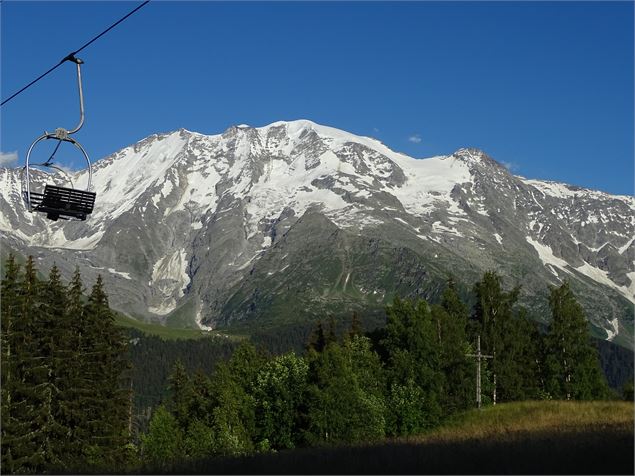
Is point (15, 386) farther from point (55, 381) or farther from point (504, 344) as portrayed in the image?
point (504, 344)

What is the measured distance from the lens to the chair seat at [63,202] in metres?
30.0

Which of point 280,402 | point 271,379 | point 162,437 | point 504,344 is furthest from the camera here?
point 504,344

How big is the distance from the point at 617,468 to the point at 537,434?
9.06 meters

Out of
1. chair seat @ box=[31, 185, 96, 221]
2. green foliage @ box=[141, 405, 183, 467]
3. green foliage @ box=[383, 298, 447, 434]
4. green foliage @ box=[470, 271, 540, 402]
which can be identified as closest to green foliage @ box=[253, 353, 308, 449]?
green foliage @ box=[383, 298, 447, 434]

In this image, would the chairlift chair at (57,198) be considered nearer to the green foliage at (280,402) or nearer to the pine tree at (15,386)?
the pine tree at (15,386)

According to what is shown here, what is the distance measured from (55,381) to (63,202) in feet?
100

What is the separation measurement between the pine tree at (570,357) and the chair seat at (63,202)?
6281 centimetres

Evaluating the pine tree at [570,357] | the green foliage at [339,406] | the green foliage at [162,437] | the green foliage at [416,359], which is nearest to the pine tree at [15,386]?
the green foliage at [339,406]

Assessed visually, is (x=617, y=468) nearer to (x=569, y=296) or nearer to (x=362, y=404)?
(x=362, y=404)

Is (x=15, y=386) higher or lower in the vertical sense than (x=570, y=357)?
lower

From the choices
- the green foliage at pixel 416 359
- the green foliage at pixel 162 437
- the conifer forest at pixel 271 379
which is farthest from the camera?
the green foliage at pixel 162 437

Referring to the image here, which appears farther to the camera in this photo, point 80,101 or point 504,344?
point 504,344

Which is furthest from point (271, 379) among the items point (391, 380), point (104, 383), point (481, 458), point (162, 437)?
point (481, 458)

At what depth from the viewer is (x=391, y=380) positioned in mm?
76812
